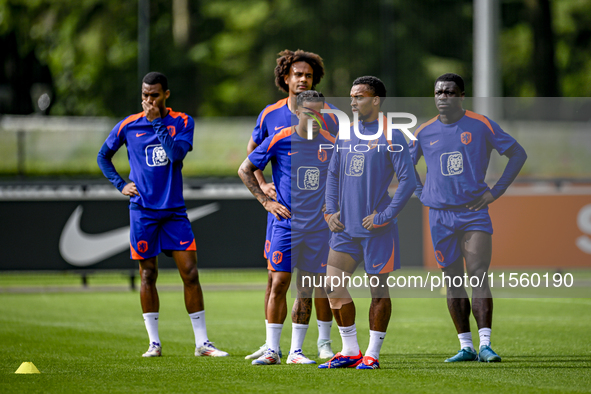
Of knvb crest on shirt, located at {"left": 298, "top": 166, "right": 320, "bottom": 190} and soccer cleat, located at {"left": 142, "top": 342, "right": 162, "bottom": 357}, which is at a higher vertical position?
knvb crest on shirt, located at {"left": 298, "top": 166, "right": 320, "bottom": 190}

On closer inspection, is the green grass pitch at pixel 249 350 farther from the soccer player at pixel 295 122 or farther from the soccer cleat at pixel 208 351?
the soccer player at pixel 295 122

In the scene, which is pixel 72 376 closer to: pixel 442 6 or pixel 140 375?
pixel 140 375

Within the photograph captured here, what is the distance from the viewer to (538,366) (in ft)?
21.7

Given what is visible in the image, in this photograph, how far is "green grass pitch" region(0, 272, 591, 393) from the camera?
5.80 metres

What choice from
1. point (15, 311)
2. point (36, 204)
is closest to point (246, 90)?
point (36, 204)

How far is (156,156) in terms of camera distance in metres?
7.36

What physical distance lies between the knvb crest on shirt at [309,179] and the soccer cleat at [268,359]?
1298mm

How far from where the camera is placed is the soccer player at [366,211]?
6379 mm

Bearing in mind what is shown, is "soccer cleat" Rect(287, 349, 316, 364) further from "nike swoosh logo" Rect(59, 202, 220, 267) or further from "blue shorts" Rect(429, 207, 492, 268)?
"nike swoosh logo" Rect(59, 202, 220, 267)

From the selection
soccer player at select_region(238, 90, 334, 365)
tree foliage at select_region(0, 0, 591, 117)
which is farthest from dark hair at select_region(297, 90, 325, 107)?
tree foliage at select_region(0, 0, 591, 117)

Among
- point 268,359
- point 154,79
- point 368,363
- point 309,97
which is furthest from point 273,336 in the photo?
point 154,79

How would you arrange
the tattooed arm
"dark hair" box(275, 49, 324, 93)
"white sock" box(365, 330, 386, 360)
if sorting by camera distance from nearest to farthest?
"white sock" box(365, 330, 386, 360), the tattooed arm, "dark hair" box(275, 49, 324, 93)

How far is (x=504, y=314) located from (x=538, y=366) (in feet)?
13.0

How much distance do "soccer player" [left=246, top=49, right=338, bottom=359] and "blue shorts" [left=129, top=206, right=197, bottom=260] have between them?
2.55ft
